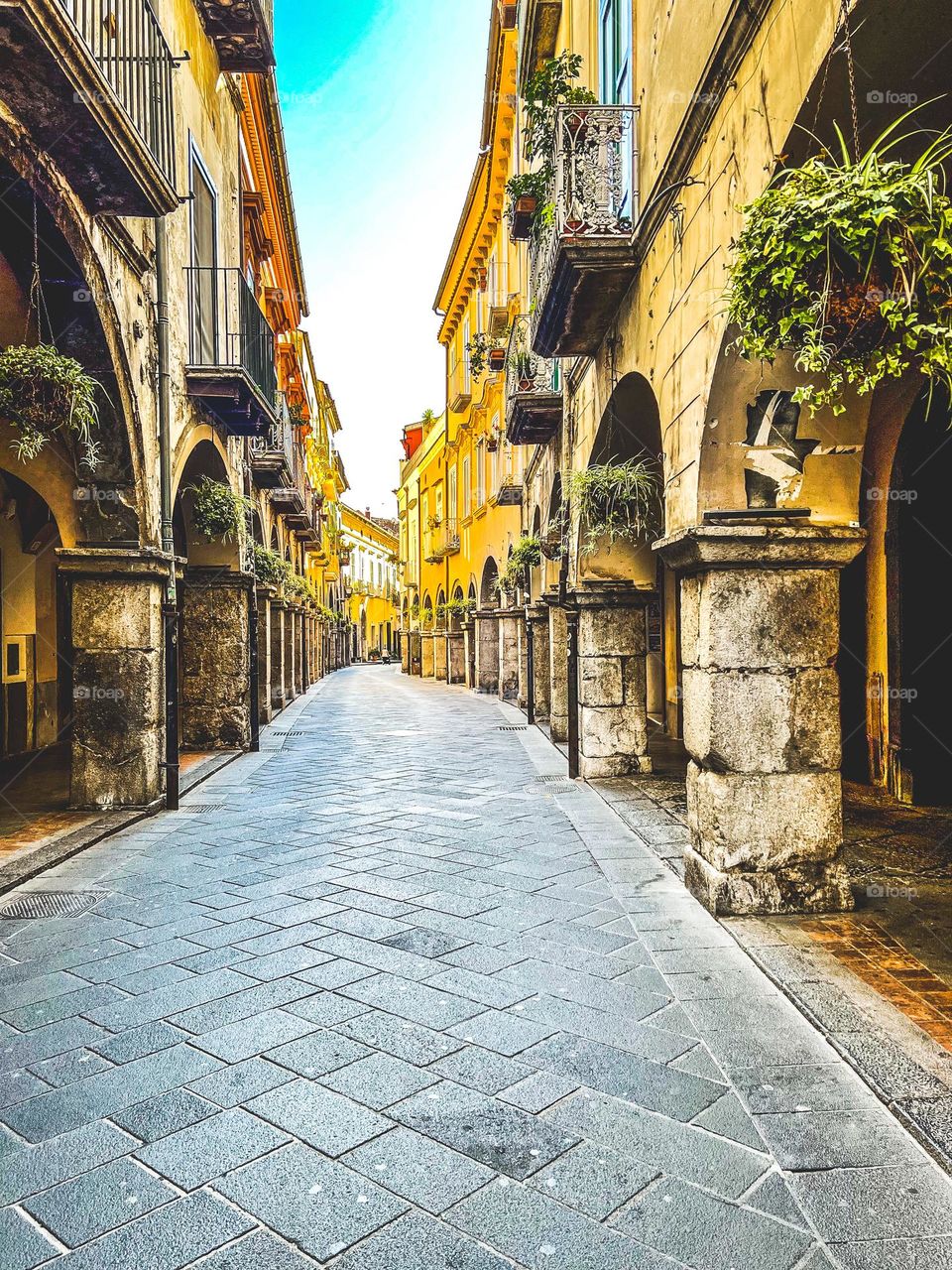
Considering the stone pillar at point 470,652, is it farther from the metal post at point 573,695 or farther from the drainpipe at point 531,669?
the metal post at point 573,695

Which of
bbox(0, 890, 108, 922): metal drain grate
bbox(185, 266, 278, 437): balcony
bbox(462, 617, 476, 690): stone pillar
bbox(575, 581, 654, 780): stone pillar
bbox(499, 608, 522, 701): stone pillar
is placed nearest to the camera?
bbox(0, 890, 108, 922): metal drain grate

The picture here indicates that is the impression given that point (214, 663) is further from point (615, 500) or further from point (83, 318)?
point (615, 500)

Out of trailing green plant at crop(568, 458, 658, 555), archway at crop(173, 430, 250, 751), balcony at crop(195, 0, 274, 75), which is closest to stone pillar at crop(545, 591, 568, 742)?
trailing green plant at crop(568, 458, 658, 555)

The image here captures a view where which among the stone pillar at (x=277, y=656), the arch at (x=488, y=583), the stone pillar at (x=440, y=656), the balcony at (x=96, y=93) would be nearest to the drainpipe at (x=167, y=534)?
the balcony at (x=96, y=93)

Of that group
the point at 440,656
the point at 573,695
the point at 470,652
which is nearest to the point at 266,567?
the point at 573,695

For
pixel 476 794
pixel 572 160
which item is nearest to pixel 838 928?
pixel 476 794

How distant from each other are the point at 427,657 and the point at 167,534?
27.2 meters

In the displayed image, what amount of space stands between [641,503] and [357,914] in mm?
4702

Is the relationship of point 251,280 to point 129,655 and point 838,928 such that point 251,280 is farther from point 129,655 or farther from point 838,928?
point 838,928

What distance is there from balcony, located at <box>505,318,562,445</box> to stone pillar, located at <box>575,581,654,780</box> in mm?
3374

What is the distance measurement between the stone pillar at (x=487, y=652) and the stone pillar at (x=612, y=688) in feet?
45.2

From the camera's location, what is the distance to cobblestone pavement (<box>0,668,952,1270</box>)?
6.89ft

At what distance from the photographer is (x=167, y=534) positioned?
7668mm

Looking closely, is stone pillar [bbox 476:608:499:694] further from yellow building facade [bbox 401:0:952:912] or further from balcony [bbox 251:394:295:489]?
yellow building facade [bbox 401:0:952:912]
